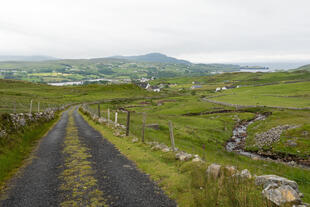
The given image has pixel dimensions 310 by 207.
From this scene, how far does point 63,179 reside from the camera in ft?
40.6

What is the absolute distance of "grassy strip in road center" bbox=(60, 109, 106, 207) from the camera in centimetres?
984

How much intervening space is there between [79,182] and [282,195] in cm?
992

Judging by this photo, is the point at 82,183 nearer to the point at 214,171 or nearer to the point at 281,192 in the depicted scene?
the point at 214,171

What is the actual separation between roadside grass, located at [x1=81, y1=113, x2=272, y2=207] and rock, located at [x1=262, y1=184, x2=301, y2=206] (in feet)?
0.98

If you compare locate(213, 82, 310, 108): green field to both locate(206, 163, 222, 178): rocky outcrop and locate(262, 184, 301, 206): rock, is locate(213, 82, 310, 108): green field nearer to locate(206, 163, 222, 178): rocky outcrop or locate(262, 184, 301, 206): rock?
locate(206, 163, 222, 178): rocky outcrop

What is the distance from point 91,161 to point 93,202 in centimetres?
646

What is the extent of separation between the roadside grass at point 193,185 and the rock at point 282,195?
0.30 metres

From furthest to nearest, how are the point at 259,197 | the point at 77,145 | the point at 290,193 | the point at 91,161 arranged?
the point at 77,145 < the point at 91,161 < the point at 259,197 < the point at 290,193

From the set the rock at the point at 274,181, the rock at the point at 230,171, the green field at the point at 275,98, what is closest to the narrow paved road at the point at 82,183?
the rock at the point at 230,171

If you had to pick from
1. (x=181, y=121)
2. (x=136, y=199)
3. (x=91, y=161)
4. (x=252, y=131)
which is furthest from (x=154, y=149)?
(x=181, y=121)

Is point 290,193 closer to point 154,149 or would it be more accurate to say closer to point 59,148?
point 154,149

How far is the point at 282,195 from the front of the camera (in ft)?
26.0

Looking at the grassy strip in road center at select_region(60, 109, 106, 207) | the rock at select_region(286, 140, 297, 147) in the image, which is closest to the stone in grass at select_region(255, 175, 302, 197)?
the grassy strip in road center at select_region(60, 109, 106, 207)

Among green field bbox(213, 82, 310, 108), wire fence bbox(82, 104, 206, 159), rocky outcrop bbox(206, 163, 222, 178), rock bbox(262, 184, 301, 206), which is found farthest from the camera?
green field bbox(213, 82, 310, 108)
